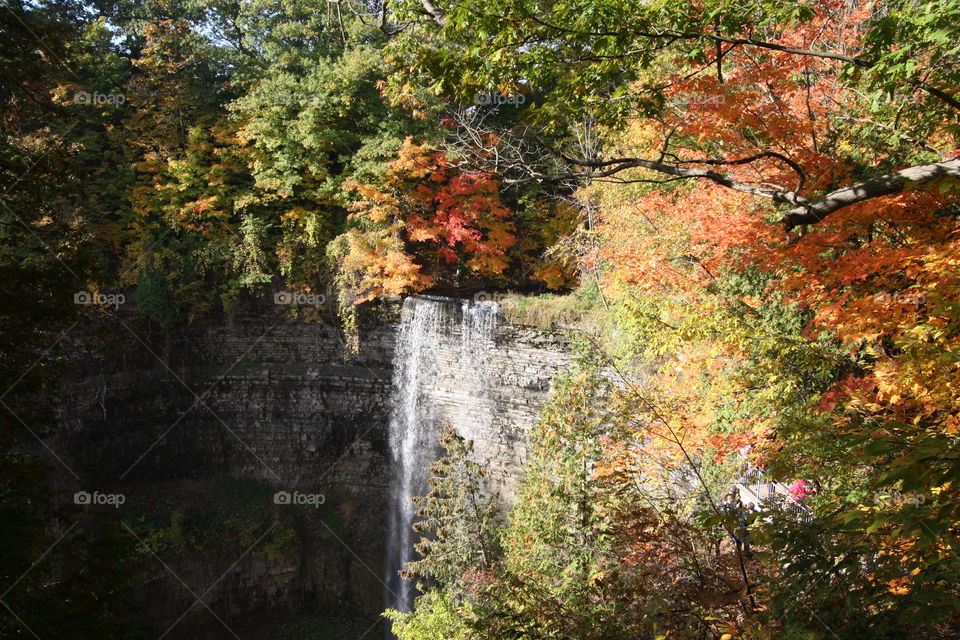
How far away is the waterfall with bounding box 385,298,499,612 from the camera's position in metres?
13.9

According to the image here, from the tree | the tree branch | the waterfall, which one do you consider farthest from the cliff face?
the tree branch

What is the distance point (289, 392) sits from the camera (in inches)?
650

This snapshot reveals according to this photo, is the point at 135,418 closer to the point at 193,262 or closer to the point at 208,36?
the point at 193,262

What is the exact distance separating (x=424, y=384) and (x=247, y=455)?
6381 millimetres

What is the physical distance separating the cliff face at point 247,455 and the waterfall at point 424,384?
26cm

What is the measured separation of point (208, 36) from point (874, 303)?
21165mm

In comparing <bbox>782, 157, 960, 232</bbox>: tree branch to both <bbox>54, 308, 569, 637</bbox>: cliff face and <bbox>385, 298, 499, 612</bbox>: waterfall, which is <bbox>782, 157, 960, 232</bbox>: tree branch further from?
<bbox>54, 308, 569, 637</bbox>: cliff face

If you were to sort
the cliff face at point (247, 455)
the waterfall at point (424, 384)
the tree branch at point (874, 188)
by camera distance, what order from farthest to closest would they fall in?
the cliff face at point (247, 455)
the waterfall at point (424, 384)
the tree branch at point (874, 188)

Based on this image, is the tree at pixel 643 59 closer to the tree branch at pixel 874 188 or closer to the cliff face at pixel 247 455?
the tree branch at pixel 874 188

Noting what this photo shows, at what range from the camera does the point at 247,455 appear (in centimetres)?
1700

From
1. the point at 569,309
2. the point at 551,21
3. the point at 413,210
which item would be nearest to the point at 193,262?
the point at 413,210

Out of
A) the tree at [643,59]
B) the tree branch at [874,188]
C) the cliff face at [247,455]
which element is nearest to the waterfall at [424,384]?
the cliff face at [247,455]

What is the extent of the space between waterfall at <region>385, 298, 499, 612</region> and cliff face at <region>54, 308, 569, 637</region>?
26 cm

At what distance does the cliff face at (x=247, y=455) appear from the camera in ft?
49.9
